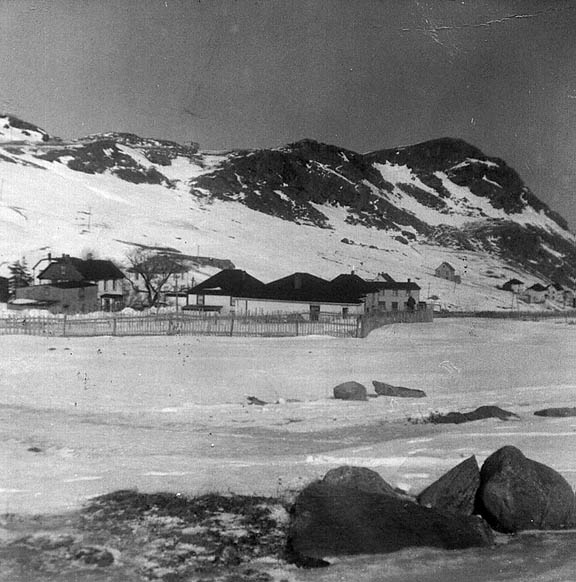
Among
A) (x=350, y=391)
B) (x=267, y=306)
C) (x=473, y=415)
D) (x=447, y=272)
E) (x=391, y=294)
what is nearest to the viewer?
(x=473, y=415)

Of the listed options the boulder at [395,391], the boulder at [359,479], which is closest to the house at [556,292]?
the boulder at [395,391]

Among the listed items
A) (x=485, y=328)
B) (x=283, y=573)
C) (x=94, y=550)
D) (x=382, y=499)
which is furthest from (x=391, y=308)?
(x=94, y=550)

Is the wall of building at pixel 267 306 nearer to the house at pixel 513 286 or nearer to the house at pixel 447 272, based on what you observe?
the house at pixel 447 272

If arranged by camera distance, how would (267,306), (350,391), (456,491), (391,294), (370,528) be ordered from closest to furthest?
(370,528), (456,491), (350,391), (267,306), (391,294)

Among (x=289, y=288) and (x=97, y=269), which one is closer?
(x=289, y=288)

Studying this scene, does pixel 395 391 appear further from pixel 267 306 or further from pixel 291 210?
pixel 291 210

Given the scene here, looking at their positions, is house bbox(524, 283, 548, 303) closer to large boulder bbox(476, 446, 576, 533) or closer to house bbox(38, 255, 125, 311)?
large boulder bbox(476, 446, 576, 533)

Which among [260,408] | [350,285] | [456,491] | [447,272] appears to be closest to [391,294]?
[350,285]

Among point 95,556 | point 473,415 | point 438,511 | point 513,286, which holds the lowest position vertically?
point 95,556
